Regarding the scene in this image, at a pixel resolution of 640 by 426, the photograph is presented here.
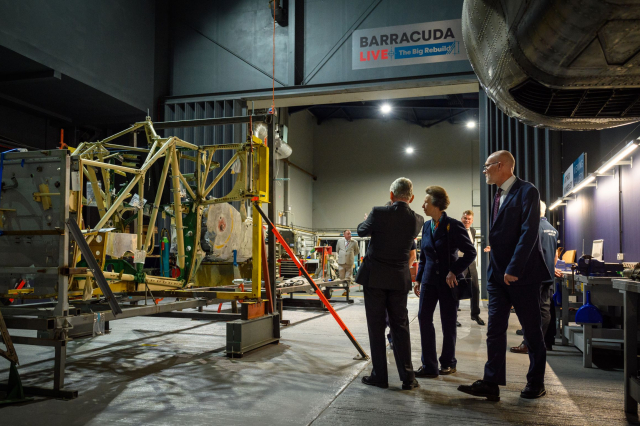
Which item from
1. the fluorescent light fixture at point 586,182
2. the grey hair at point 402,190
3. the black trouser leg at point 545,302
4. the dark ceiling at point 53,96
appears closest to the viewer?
the grey hair at point 402,190

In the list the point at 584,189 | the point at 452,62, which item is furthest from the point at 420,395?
the point at 452,62

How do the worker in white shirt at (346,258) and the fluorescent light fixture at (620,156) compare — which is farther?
→ the worker in white shirt at (346,258)

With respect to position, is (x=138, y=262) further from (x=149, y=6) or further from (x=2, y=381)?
(x=149, y=6)

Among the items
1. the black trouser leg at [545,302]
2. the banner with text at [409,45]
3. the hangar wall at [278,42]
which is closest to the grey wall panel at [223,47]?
the hangar wall at [278,42]

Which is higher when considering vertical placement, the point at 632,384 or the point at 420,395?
the point at 632,384

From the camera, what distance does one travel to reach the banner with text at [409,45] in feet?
33.5

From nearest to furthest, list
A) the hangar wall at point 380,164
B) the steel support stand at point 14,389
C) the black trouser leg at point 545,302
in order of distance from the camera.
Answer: the steel support stand at point 14,389
the black trouser leg at point 545,302
the hangar wall at point 380,164

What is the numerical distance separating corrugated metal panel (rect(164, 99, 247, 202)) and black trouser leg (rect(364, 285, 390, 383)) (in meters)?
8.64

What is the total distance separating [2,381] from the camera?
12.3ft

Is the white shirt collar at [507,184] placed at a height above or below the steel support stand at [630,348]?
Result: above

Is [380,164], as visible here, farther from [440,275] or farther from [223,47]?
[440,275]

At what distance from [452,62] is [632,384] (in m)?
8.62

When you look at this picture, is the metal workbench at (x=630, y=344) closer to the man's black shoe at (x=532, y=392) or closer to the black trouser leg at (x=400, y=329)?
the man's black shoe at (x=532, y=392)

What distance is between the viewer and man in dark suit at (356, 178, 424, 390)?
360 centimetres
